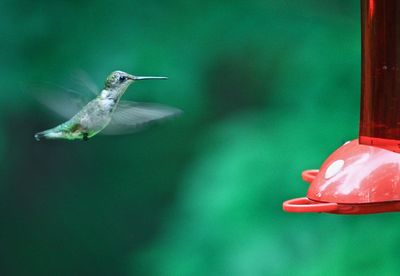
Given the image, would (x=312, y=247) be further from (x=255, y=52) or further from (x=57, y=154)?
(x=57, y=154)

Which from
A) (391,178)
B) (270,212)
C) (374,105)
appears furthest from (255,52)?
(391,178)

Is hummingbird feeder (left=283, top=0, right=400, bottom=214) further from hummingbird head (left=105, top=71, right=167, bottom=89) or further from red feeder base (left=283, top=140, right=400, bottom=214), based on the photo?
hummingbird head (left=105, top=71, right=167, bottom=89)

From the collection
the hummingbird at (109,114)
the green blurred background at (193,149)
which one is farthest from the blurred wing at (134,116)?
the green blurred background at (193,149)

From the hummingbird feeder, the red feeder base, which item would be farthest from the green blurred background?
the red feeder base

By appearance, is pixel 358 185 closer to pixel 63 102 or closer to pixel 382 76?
pixel 382 76

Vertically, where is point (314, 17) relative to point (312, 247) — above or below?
above

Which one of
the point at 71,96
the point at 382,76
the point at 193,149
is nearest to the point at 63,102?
the point at 71,96
